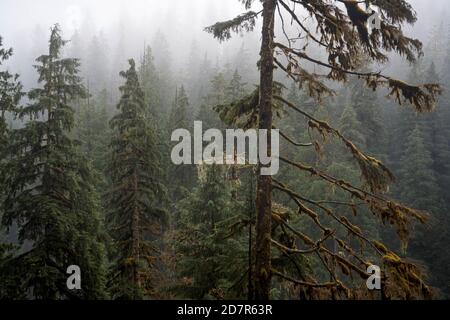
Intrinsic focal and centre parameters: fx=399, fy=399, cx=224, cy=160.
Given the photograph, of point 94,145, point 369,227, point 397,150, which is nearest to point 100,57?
point 94,145

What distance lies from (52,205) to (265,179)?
9.79m

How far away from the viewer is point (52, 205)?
1378 centimetres

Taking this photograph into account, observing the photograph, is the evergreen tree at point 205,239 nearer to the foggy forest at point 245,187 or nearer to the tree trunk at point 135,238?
the foggy forest at point 245,187

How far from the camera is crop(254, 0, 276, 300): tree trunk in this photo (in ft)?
21.5

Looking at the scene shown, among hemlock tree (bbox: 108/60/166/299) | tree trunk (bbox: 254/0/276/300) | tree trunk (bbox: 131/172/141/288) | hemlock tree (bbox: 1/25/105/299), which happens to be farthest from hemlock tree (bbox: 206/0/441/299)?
tree trunk (bbox: 131/172/141/288)

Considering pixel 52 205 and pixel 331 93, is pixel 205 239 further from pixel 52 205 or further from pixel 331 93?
pixel 331 93

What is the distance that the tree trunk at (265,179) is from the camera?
6539 millimetres

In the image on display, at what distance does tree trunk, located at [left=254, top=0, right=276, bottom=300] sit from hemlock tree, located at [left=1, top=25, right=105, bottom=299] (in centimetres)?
940

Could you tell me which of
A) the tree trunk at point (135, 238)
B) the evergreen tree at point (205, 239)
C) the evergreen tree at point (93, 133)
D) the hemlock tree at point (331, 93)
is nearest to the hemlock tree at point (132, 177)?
the tree trunk at point (135, 238)

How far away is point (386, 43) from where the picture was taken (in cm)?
612

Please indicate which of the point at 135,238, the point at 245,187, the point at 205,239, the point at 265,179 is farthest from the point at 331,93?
the point at 245,187

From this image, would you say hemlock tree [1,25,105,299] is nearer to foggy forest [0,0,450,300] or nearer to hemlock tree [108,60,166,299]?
foggy forest [0,0,450,300]
